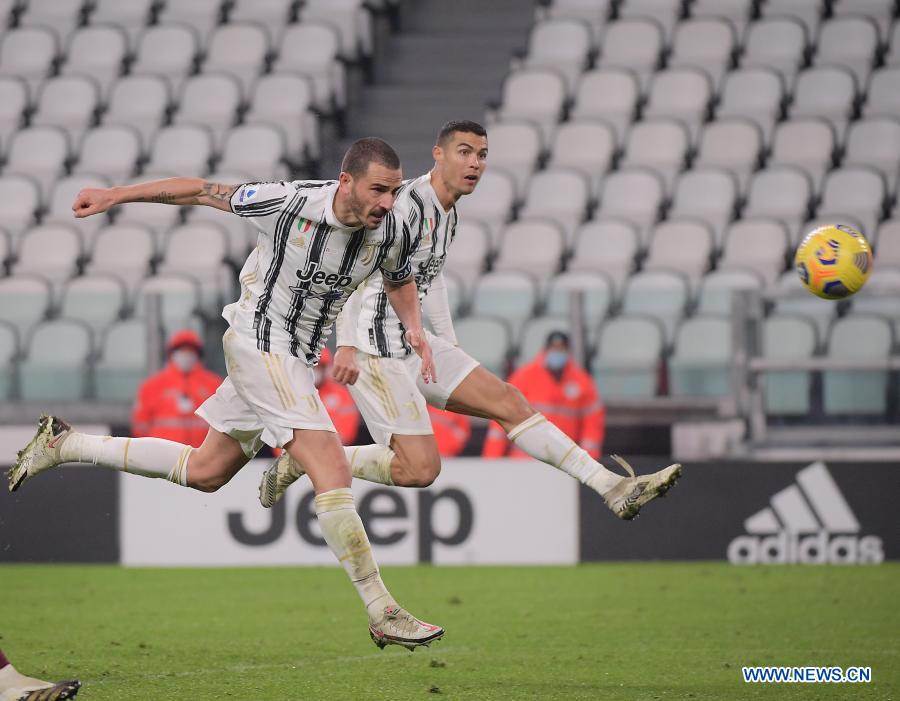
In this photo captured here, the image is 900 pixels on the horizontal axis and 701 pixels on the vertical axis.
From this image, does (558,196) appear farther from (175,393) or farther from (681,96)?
(175,393)

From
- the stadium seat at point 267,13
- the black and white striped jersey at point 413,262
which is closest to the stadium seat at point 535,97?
the stadium seat at point 267,13

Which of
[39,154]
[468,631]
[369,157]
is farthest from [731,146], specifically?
[369,157]

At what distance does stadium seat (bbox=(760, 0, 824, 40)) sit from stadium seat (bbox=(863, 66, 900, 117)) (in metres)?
0.97

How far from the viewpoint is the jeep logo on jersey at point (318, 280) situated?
6270mm

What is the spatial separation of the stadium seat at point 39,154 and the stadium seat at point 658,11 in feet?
20.9

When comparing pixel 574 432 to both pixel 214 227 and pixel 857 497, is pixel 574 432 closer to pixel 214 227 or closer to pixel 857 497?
pixel 857 497

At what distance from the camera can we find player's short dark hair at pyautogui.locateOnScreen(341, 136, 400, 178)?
5945 millimetres

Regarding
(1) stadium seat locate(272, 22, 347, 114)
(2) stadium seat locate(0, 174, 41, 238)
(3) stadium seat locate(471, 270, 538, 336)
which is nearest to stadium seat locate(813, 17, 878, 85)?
(1) stadium seat locate(272, 22, 347, 114)

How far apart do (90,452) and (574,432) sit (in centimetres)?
542

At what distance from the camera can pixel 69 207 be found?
1598cm

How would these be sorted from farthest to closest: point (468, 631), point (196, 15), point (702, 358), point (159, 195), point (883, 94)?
point (196, 15)
point (883, 94)
point (702, 358)
point (468, 631)
point (159, 195)

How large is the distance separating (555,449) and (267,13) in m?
11.8

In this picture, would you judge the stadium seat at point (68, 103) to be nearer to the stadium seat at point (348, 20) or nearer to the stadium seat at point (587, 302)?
the stadium seat at point (348, 20)

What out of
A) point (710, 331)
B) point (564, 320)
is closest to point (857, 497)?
point (710, 331)
